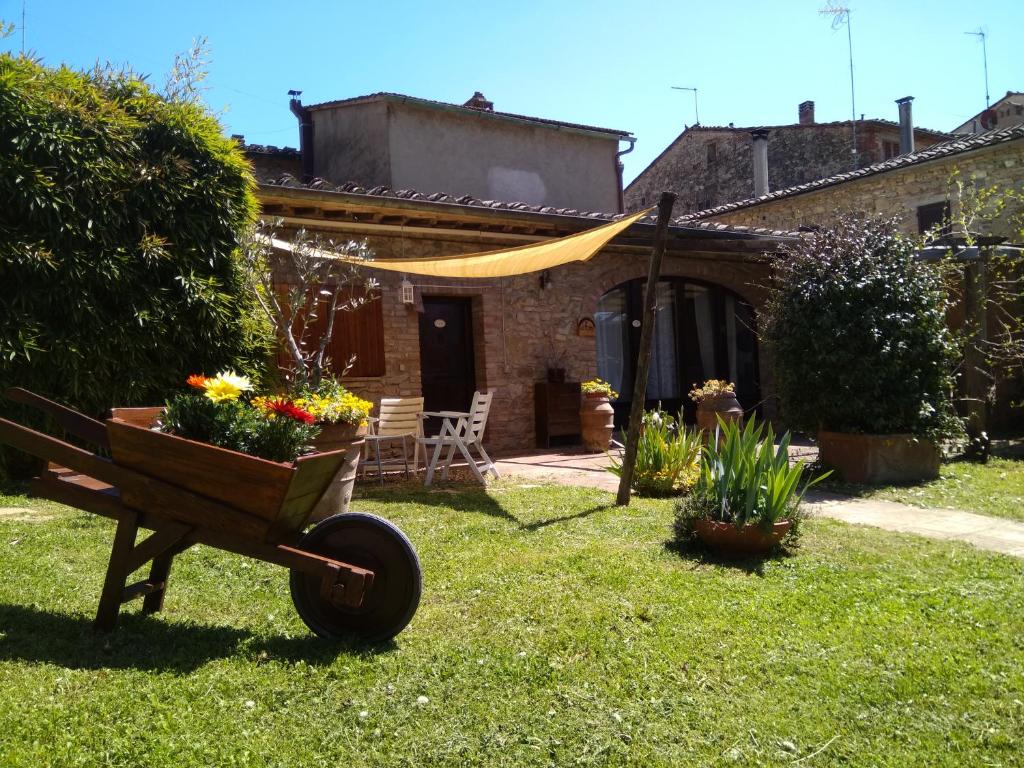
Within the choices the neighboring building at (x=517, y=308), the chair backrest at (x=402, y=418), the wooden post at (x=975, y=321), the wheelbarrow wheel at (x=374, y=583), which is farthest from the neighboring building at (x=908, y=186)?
the wheelbarrow wheel at (x=374, y=583)

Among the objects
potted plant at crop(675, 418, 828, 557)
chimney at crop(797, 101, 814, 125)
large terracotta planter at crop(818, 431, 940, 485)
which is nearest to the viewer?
potted plant at crop(675, 418, 828, 557)

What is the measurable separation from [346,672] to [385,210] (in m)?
5.56

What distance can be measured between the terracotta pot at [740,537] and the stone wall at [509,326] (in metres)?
4.56

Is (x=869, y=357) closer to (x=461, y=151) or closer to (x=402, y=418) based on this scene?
(x=402, y=418)

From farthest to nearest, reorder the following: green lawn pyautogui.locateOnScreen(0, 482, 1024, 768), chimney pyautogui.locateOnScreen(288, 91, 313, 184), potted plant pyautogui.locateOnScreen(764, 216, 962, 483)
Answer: chimney pyautogui.locateOnScreen(288, 91, 313, 184) → potted plant pyautogui.locateOnScreen(764, 216, 962, 483) → green lawn pyautogui.locateOnScreen(0, 482, 1024, 768)

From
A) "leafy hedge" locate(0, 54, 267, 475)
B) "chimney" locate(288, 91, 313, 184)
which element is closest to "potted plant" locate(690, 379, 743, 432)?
"leafy hedge" locate(0, 54, 267, 475)

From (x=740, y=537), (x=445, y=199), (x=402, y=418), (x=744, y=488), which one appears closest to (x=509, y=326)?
(x=445, y=199)

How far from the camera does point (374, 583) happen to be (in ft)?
9.14

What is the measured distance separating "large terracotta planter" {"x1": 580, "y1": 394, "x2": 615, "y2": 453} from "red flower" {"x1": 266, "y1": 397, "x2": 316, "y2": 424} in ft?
19.4

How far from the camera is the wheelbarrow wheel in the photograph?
2.74 metres

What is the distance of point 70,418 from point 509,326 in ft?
21.1

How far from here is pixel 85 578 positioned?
3469 millimetres

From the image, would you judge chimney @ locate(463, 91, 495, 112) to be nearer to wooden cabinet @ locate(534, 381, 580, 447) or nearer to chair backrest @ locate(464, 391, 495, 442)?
wooden cabinet @ locate(534, 381, 580, 447)

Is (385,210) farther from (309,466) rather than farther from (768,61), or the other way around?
(309,466)
